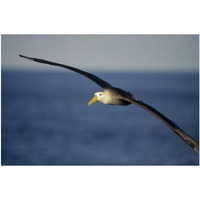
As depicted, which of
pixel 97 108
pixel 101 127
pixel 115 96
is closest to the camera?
pixel 115 96

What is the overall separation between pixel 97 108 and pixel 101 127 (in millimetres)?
3462

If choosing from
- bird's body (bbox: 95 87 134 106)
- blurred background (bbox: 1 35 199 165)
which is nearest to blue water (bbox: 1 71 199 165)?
blurred background (bbox: 1 35 199 165)

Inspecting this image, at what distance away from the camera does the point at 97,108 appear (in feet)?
56.3

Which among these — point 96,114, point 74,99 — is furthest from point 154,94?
point 74,99

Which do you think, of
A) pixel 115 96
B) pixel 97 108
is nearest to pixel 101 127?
pixel 97 108

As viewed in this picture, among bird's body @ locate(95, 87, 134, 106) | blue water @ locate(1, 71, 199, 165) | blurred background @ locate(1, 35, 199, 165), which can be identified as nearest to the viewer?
bird's body @ locate(95, 87, 134, 106)

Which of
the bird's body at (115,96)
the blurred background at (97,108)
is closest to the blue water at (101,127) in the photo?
the blurred background at (97,108)

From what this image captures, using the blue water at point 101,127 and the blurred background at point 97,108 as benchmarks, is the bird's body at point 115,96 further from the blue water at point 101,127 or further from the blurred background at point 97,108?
the blue water at point 101,127

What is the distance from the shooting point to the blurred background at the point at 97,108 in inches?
259

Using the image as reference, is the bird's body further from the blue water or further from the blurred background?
the blue water

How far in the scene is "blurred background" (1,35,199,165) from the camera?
6566mm

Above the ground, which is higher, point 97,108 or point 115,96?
point 97,108

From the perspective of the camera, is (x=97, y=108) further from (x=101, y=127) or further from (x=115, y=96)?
(x=115, y=96)

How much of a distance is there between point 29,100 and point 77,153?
5.27m
